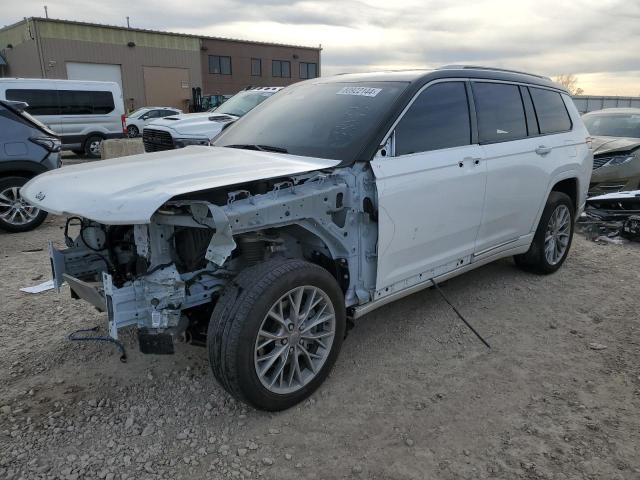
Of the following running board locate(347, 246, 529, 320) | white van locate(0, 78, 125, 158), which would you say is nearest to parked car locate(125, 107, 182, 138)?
white van locate(0, 78, 125, 158)

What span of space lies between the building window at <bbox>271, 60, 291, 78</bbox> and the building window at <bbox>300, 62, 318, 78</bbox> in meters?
1.75

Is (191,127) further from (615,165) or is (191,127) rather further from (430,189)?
(615,165)

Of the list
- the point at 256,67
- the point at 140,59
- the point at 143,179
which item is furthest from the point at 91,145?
the point at 256,67

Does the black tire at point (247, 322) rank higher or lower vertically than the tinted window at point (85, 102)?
lower

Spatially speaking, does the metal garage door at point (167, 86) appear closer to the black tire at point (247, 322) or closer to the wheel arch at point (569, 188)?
the wheel arch at point (569, 188)

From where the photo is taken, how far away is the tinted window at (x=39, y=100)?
13.8 m

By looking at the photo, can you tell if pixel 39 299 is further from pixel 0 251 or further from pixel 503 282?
pixel 503 282

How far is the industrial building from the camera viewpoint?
114 ft

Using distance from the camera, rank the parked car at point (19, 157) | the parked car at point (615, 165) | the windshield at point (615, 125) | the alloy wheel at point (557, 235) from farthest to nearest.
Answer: the windshield at point (615, 125), the parked car at point (615, 165), the parked car at point (19, 157), the alloy wheel at point (557, 235)

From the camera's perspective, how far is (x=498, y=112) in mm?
4164

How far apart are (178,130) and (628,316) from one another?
7.74 m

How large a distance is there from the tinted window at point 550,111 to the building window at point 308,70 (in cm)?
4902

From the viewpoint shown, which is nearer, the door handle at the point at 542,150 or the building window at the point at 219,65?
the door handle at the point at 542,150

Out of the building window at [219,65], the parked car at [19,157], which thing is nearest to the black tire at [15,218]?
the parked car at [19,157]
